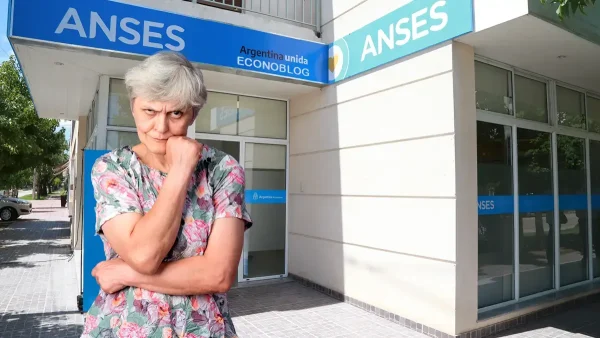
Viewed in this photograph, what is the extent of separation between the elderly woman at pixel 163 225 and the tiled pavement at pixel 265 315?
364cm

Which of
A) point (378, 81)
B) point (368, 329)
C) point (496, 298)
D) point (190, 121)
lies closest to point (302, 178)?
point (378, 81)

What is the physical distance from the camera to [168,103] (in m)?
1.25

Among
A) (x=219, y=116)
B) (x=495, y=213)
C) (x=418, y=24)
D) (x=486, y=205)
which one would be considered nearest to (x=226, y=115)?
(x=219, y=116)

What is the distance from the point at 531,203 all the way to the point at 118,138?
603 centimetres

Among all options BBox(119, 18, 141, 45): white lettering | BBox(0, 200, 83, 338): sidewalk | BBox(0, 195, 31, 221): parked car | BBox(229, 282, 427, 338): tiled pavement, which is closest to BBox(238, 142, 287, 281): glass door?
BBox(229, 282, 427, 338): tiled pavement

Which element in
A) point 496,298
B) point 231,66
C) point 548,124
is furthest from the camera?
point 548,124

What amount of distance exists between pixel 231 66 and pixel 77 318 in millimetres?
3869

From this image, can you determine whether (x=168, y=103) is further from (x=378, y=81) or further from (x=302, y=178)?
(x=302, y=178)

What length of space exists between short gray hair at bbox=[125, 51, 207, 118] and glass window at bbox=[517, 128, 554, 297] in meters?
5.39

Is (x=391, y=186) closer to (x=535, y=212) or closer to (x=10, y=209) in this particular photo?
(x=535, y=212)

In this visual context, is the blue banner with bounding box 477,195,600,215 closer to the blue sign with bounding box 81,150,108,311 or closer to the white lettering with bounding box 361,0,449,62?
the white lettering with bounding box 361,0,449,62

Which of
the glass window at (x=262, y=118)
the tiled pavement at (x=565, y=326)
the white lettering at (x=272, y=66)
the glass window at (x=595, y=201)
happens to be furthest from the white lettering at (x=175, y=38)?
the glass window at (x=595, y=201)

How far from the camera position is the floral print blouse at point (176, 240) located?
3.98ft

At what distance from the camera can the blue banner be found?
16.5 feet
